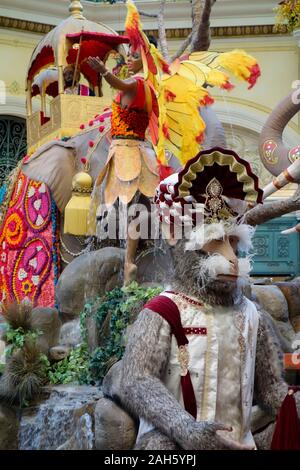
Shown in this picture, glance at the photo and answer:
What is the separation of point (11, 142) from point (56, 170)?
710cm

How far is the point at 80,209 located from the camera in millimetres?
7523

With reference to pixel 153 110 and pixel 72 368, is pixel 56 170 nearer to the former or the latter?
pixel 153 110

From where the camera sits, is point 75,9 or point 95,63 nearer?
point 95,63

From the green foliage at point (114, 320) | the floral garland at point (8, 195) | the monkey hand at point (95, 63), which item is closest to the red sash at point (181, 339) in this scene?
the green foliage at point (114, 320)

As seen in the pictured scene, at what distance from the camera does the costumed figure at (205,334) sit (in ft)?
11.6

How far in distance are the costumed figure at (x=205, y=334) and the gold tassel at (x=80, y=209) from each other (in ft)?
11.7

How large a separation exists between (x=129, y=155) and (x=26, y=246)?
1642mm

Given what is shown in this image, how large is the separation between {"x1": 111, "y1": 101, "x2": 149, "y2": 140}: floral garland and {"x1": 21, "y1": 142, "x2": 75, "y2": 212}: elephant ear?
986 mm

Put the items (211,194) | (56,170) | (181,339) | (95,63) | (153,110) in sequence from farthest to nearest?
(56,170)
(153,110)
(95,63)
(211,194)
(181,339)

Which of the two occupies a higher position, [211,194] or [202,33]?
[202,33]

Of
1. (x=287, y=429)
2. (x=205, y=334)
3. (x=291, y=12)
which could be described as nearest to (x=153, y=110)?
(x=205, y=334)

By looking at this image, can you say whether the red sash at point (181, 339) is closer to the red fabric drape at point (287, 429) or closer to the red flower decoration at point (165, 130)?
the red fabric drape at point (287, 429)
